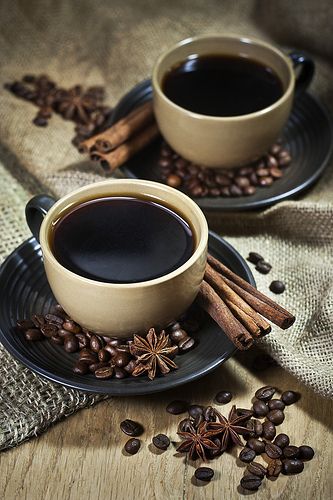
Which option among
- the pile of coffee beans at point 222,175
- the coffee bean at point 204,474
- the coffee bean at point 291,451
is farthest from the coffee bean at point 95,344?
the pile of coffee beans at point 222,175

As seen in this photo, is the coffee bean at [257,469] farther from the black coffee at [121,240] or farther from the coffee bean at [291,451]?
the black coffee at [121,240]

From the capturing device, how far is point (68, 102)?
259cm

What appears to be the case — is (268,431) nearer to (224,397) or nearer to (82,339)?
(224,397)

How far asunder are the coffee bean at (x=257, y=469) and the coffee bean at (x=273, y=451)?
34mm

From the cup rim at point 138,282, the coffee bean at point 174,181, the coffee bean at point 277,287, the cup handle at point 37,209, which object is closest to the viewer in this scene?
the cup rim at point 138,282

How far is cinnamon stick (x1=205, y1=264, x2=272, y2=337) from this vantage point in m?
1.73

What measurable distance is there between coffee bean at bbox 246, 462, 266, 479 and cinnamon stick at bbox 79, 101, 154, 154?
3.27ft

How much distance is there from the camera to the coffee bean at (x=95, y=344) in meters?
1.74

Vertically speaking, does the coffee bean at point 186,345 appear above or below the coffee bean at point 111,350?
below

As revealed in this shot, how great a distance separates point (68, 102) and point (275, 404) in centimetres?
127

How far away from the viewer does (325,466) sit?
5.48 ft

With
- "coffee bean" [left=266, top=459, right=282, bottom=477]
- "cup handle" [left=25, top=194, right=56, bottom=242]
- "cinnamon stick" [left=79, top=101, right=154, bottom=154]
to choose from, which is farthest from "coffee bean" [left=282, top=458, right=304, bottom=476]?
"cinnamon stick" [left=79, top=101, right=154, bottom=154]

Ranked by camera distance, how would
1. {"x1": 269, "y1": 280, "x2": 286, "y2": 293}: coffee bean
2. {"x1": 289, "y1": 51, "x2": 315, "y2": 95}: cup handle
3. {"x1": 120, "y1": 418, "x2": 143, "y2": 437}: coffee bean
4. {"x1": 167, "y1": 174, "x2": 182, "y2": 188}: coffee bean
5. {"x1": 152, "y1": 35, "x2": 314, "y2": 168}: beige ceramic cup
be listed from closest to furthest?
1. {"x1": 120, "y1": 418, "x2": 143, "y2": 437}: coffee bean
2. {"x1": 269, "y1": 280, "x2": 286, "y2": 293}: coffee bean
3. {"x1": 152, "y1": 35, "x2": 314, "y2": 168}: beige ceramic cup
4. {"x1": 167, "y1": 174, "x2": 182, "y2": 188}: coffee bean
5. {"x1": 289, "y1": 51, "x2": 315, "y2": 95}: cup handle

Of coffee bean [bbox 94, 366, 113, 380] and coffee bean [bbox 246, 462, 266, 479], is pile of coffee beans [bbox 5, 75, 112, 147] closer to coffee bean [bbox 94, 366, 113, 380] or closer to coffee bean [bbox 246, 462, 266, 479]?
coffee bean [bbox 94, 366, 113, 380]
